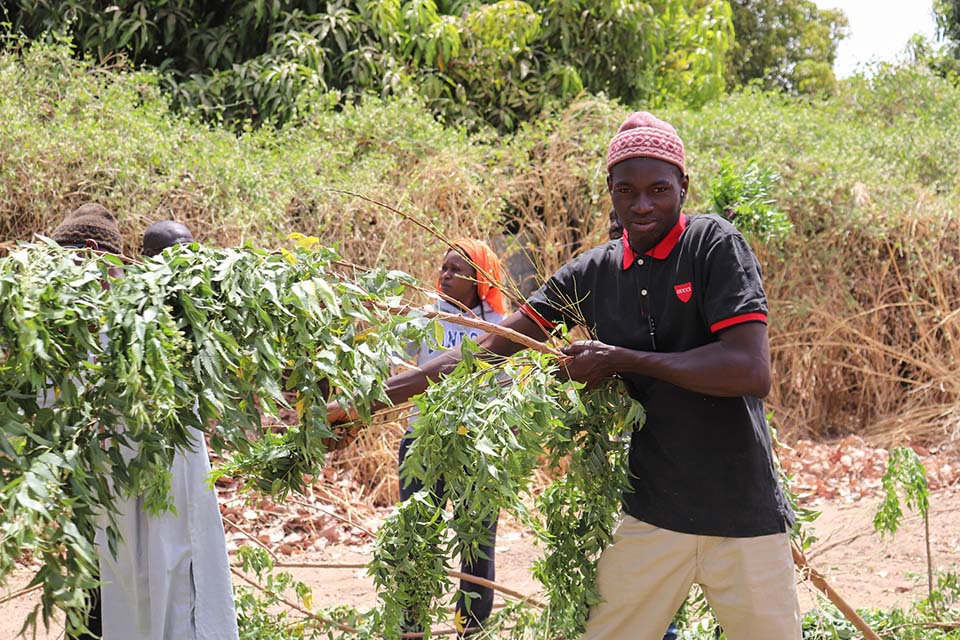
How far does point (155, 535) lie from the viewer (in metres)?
3.74

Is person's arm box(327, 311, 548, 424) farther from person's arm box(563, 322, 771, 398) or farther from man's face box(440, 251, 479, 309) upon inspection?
man's face box(440, 251, 479, 309)

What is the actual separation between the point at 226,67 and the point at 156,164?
3.56 m

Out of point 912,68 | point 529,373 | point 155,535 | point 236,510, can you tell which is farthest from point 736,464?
point 912,68

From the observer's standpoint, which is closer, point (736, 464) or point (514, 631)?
point (736, 464)

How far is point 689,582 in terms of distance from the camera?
2982 millimetres

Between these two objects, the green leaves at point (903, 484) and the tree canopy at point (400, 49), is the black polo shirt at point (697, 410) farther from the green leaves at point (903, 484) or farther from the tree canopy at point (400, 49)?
the tree canopy at point (400, 49)

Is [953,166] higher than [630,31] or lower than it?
lower

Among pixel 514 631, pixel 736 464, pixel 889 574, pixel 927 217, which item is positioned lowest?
pixel 889 574

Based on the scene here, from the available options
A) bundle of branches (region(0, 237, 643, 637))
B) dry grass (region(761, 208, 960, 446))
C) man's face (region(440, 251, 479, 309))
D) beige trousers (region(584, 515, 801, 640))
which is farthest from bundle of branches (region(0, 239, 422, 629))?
dry grass (region(761, 208, 960, 446))

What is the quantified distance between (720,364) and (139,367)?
143 cm

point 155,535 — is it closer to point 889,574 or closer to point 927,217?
point 889,574

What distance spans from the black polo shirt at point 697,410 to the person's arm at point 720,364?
48 mm

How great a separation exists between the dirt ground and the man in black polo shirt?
2474 mm

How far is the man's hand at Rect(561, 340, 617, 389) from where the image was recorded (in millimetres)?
2836
